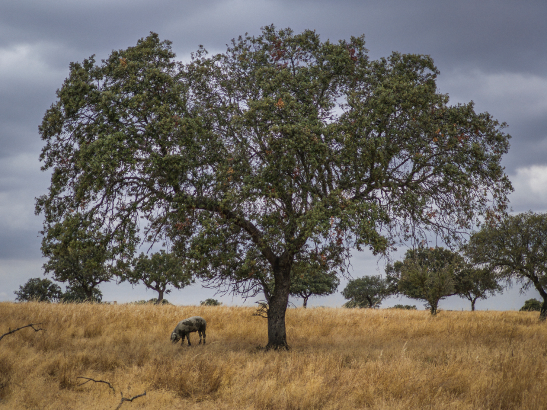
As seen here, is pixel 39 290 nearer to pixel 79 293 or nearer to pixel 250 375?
pixel 79 293

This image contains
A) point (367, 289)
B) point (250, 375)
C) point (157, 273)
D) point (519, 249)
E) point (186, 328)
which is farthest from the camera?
point (367, 289)

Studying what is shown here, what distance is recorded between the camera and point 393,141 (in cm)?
1432

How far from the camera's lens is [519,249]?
29.4 m

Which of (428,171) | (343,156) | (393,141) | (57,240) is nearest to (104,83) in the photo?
(57,240)

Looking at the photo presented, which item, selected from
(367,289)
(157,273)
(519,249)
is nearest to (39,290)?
(157,273)

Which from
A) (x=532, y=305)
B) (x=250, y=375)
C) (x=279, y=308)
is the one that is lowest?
(x=532, y=305)

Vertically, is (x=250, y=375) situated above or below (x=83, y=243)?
below

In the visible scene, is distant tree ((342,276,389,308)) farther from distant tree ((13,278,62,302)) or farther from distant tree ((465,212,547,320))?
distant tree ((13,278,62,302))

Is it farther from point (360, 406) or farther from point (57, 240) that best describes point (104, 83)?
point (360, 406)

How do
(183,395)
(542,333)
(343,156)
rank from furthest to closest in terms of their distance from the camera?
(542,333), (343,156), (183,395)

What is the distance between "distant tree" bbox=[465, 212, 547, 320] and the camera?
96.2ft

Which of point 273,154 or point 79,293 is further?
point 79,293

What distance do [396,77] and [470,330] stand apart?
552 inches

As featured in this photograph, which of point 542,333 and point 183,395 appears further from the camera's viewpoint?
point 542,333
